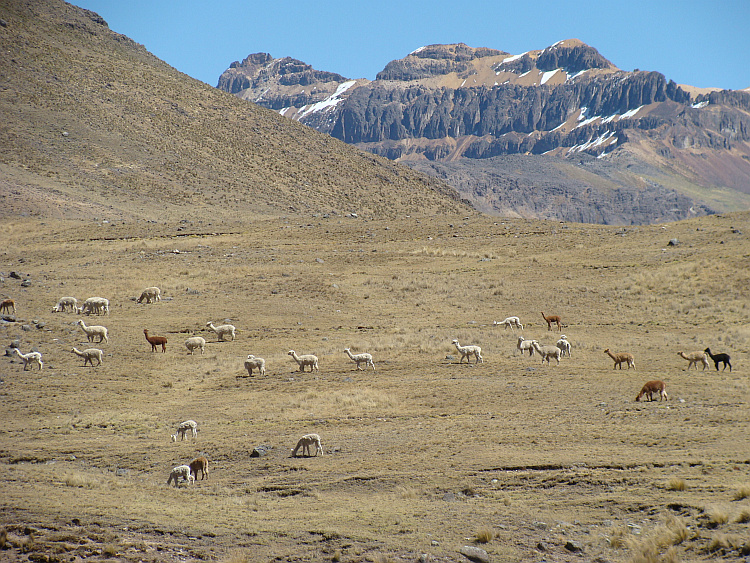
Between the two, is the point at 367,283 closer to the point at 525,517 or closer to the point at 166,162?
the point at 525,517

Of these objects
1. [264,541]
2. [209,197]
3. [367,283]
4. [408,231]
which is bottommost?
[264,541]

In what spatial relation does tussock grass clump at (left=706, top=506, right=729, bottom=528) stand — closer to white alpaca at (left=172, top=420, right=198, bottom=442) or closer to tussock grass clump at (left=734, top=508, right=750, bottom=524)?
tussock grass clump at (left=734, top=508, right=750, bottom=524)

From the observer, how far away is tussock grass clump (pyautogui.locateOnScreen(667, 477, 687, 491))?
1426 cm

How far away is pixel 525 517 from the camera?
44.6ft

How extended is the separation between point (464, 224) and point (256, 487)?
2087 inches

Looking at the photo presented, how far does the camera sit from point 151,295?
3838 centimetres

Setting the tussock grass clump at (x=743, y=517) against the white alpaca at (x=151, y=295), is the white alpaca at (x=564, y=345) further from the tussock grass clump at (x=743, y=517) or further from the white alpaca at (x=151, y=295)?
the white alpaca at (x=151, y=295)

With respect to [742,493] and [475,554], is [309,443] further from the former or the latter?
[742,493]

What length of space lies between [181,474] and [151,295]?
24.0 m

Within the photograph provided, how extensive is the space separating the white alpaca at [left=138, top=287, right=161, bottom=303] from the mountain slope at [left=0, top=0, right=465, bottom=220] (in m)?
35.0

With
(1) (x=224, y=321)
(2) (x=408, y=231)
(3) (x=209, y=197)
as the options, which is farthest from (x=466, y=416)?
(3) (x=209, y=197)

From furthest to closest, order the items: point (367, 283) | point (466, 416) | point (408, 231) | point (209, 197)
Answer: point (209, 197)
point (408, 231)
point (367, 283)
point (466, 416)

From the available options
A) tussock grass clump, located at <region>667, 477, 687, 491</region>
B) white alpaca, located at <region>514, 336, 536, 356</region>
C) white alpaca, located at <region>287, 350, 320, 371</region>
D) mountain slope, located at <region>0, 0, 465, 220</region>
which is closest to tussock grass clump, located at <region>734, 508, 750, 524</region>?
tussock grass clump, located at <region>667, 477, 687, 491</region>

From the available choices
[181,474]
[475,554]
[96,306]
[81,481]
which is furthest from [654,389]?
[96,306]
